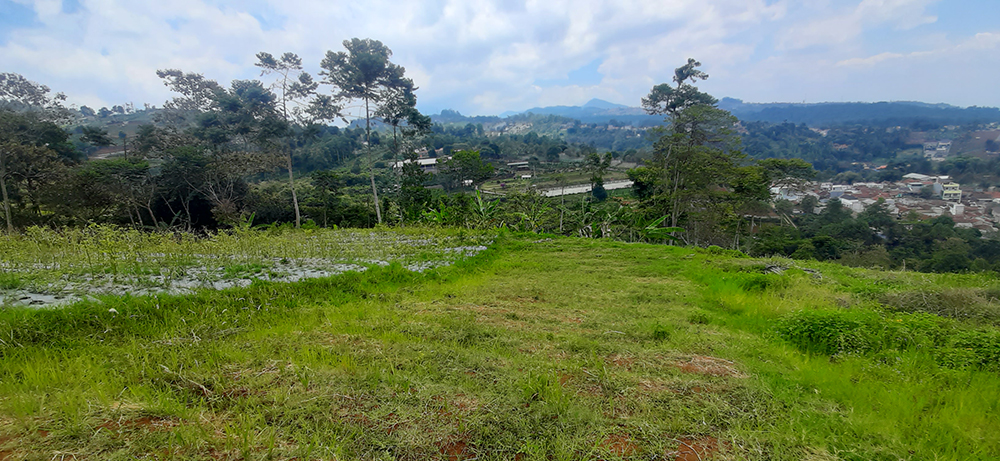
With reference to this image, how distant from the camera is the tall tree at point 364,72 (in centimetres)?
1906

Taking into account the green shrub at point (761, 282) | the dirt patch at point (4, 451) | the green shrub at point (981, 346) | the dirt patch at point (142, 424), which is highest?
the dirt patch at point (4, 451)

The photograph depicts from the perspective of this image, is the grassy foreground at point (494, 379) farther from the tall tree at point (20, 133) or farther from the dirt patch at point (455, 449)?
the tall tree at point (20, 133)

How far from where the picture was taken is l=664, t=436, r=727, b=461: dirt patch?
6.63 ft

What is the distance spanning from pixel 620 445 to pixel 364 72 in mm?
21308

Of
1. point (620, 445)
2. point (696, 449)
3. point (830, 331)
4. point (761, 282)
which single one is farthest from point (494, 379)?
point (761, 282)

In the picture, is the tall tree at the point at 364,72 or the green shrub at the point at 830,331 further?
the tall tree at the point at 364,72

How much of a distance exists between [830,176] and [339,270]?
255 feet

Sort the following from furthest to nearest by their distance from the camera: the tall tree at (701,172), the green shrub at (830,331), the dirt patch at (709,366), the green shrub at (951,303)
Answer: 1. the tall tree at (701,172)
2. the green shrub at (951,303)
3. the green shrub at (830,331)
4. the dirt patch at (709,366)

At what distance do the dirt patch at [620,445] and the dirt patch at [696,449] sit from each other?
175 millimetres

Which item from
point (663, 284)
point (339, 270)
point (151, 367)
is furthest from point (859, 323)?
point (339, 270)

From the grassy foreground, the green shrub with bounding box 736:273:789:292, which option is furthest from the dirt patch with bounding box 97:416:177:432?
the green shrub with bounding box 736:273:789:292

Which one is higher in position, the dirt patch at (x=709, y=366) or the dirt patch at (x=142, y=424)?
the dirt patch at (x=142, y=424)

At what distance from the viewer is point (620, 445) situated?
2.10 metres

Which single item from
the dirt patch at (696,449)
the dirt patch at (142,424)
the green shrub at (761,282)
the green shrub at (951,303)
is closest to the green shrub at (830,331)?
the green shrub at (951,303)
